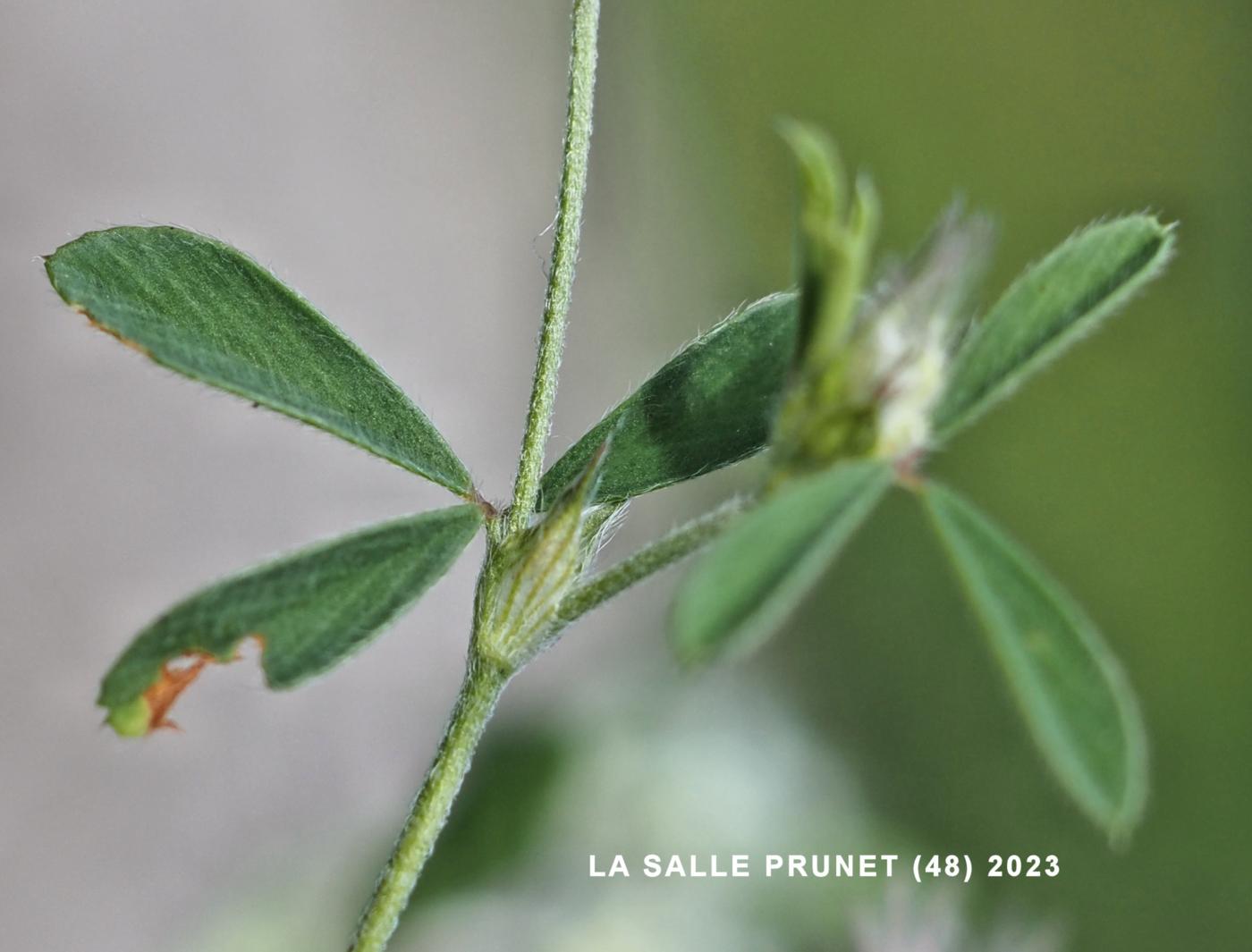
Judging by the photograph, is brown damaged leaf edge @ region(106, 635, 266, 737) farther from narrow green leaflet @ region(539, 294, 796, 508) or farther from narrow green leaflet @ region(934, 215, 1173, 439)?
narrow green leaflet @ region(934, 215, 1173, 439)

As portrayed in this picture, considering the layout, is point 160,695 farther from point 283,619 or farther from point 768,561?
point 768,561

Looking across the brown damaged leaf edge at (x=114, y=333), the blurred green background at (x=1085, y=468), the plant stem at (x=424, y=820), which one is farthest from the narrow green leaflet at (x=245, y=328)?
the blurred green background at (x=1085, y=468)

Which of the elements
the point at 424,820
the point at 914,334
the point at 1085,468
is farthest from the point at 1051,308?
the point at 1085,468

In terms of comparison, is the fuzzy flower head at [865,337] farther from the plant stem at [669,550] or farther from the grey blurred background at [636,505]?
the grey blurred background at [636,505]

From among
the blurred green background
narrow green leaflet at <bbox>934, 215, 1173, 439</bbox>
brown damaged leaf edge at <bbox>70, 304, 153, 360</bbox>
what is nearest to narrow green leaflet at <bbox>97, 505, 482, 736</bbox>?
brown damaged leaf edge at <bbox>70, 304, 153, 360</bbox>

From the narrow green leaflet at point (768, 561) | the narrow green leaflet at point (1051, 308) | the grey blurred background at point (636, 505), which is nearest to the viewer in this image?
the narrow green leaflet at point (768, 561)

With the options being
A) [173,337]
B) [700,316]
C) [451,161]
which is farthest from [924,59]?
[173,337]
